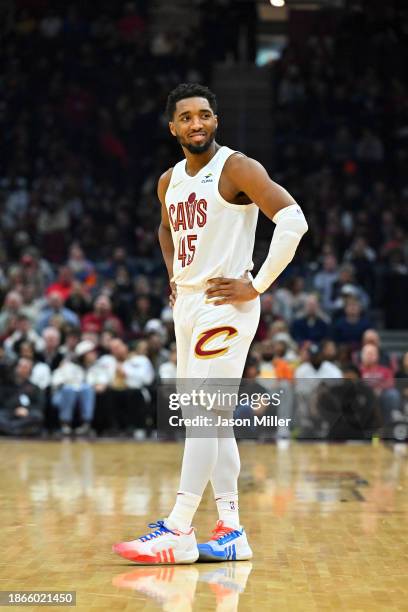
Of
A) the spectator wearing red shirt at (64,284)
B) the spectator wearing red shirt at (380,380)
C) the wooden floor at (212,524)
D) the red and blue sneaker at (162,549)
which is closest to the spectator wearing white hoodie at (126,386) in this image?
the wooden floor at (212,524)

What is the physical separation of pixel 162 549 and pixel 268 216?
149cm

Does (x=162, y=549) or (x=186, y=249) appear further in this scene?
(x=186, y=249)

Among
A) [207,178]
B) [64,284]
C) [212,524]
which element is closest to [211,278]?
[207,178]

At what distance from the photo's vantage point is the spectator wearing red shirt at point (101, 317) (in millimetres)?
14534

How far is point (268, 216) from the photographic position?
199 inches

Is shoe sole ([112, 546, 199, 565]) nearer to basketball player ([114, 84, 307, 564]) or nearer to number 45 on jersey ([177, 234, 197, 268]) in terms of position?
basketball player ([114, 84, 307, 564])

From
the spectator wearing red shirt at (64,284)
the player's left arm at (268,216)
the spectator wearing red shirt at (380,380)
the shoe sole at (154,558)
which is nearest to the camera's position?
the shoe sole at (154,558)

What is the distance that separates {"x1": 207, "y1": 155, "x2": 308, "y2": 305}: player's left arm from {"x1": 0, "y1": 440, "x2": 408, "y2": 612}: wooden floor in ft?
3.87

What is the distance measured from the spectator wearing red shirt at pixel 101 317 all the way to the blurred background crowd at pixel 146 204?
30 millimetres

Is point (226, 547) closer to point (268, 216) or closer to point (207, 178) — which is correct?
point (268, 216)

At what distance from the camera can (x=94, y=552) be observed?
17.2 feet

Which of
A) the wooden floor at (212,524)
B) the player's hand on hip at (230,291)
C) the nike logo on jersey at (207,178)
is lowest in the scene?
the wooden floor at (212,524)

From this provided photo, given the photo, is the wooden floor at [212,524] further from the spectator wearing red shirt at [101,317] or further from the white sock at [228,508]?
the spectator wearing red shirt at [101,317]

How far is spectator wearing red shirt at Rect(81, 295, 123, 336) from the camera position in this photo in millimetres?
14534
